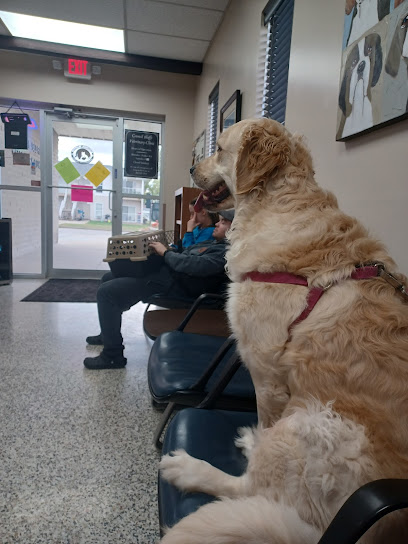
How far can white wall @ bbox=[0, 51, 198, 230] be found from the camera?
16.1ft

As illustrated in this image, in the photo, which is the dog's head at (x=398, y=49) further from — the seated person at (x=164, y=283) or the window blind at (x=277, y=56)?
the window blind at (x=277, y=56)

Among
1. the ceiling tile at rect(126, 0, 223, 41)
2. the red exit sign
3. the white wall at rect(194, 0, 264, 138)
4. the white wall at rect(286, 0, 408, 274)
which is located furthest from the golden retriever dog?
the red exit sign

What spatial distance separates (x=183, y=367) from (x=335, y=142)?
1.18 meters

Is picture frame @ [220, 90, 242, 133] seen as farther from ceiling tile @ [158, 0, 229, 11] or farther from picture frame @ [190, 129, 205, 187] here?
ceiling tile @ [158, 0, 229, 11]

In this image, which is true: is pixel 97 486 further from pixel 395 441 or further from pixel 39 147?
pixel 39 147

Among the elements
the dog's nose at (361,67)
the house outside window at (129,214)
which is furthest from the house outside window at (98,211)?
the dog's nose at (361,67)

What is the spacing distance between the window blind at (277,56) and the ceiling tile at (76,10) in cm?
212

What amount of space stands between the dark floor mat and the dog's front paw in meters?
3.58

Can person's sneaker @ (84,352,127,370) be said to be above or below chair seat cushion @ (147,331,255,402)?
below

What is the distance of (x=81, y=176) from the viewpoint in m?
5.39

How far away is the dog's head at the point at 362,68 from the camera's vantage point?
3.93 ft

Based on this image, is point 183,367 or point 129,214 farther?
point 129,214

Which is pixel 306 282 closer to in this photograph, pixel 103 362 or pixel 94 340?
pixel 103 362

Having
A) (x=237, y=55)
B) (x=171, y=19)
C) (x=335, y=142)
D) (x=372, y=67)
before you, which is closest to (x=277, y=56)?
(x=237, y=55)
